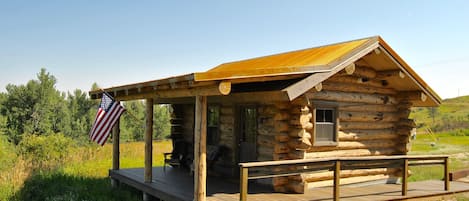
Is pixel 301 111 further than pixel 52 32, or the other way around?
pixel 52 32

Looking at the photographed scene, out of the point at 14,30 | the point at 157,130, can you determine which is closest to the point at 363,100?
the point at 14,30

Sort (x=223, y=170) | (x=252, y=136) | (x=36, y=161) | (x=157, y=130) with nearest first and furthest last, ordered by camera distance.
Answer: (x=252, y=136) < (x=223, y=170) < (x=36, y=161) < (x=157, y=130)

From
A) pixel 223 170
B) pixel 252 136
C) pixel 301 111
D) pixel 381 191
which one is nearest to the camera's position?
pixel 301 111

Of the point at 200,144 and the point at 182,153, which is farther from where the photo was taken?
the point at 182,153

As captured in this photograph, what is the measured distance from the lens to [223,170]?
36.1 feet

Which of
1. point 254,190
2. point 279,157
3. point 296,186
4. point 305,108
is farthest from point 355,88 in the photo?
point 254,190

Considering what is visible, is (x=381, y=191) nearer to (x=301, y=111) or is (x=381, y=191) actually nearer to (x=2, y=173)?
(x=301, y=111)

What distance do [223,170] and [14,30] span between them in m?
13.2

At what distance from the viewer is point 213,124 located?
38.6 ft

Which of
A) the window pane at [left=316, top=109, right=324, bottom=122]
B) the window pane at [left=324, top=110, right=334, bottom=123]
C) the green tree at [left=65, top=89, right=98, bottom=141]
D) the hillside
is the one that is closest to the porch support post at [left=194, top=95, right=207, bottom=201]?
the window pane at [left=316, top=109, right=324, bottom=122]

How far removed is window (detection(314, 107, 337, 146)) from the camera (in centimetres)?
961

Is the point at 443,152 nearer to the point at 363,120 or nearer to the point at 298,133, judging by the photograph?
the point at 363,120

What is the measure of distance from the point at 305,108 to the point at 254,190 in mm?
2151

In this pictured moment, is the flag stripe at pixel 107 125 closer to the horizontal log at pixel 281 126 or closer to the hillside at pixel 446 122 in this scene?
the horizontal log at pixel 281 126
